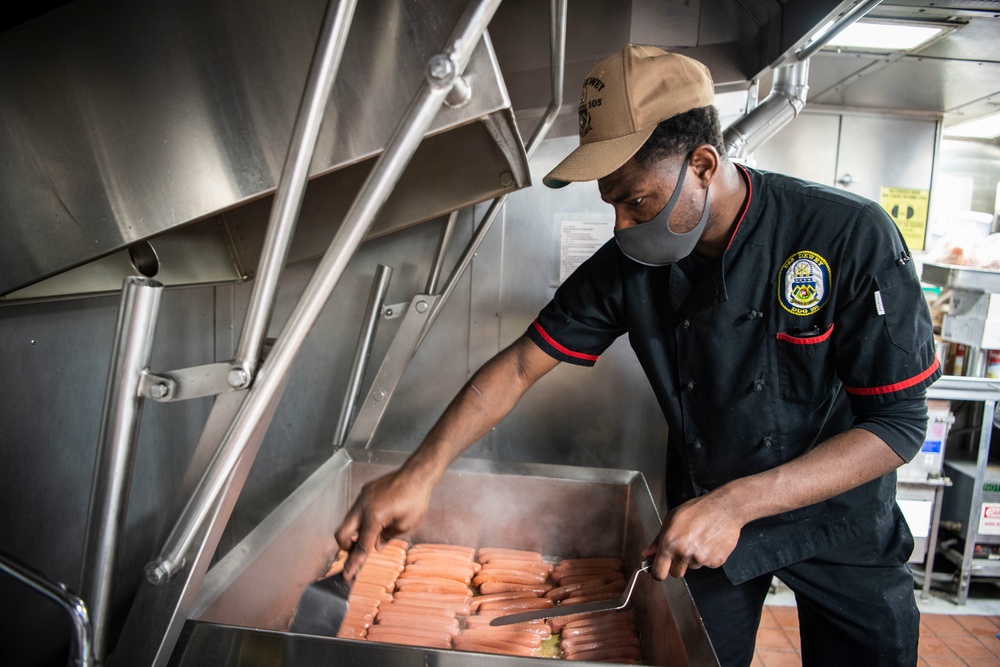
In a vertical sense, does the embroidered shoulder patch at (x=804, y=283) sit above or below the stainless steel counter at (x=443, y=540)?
above

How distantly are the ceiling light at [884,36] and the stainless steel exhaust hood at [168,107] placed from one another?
8.87 ft

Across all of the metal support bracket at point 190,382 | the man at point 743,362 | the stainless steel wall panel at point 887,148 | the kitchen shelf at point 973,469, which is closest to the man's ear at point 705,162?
the man at point 743,362

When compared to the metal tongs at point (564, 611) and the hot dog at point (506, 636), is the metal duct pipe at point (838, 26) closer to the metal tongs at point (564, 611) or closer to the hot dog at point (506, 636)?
the metal tongs at point (564, 611)

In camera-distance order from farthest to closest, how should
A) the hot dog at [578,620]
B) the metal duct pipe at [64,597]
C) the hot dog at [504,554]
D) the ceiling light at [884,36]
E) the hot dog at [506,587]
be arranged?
the ceiling light at [884,36]
the hot dog at [504,554]
the hot dog at [506,587]
the hot dog at [578,620]
the metal duct pipe at [64,597]

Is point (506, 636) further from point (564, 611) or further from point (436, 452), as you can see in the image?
point (436, 452)

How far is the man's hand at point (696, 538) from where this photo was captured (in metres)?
1.39

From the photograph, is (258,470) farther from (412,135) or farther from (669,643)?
(412,135)

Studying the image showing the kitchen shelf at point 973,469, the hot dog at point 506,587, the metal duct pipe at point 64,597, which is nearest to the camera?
the metal duct pipe at point 64,597

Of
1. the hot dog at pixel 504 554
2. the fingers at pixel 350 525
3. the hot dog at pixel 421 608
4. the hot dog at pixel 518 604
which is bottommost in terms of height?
the hot dog at pixel 518 604

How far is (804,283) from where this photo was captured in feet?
5.47

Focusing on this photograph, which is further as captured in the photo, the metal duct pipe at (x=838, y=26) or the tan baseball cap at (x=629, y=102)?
the metal duct pipe at (x=838, y=26)

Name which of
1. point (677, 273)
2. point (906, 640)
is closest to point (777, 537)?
point (906, 640)

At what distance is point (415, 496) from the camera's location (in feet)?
5.48

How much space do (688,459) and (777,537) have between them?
12.2 inches
